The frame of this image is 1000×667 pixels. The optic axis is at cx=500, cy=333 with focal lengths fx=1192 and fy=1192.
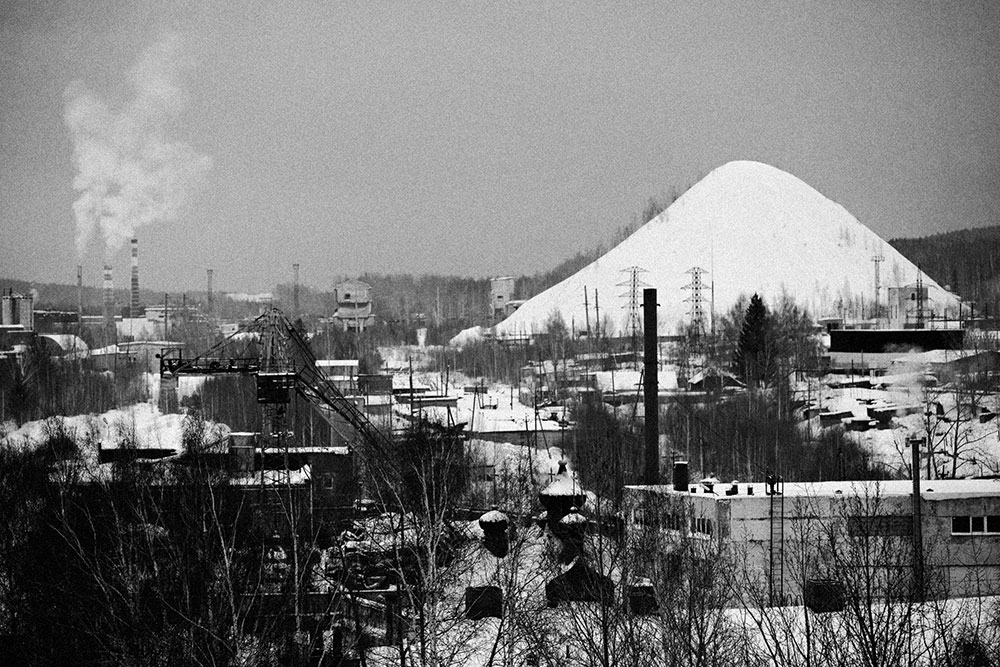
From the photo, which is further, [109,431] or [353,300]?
[353,300]

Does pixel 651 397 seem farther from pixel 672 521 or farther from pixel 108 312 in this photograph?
pixel 108 312

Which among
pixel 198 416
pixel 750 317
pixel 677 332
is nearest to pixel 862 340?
pixel 750 317

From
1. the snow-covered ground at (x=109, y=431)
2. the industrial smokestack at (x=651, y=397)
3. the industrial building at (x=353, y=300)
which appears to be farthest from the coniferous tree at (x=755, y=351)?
the industrial building at (x=353, y=300)

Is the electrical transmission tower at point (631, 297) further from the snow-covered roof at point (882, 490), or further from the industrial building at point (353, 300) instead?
the snow-covered roof at point (882, 490)

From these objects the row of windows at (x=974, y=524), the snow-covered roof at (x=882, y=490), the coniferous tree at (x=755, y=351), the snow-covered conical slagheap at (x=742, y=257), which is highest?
the snow-covered conical slagheap at (x=742, y=257)

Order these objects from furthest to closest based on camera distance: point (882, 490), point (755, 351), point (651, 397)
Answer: point (755, 351), point (651, 397), point (882, 490)

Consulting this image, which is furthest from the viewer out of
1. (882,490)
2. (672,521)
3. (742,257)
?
(742,257)

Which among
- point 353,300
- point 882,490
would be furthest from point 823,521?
point 353,300
